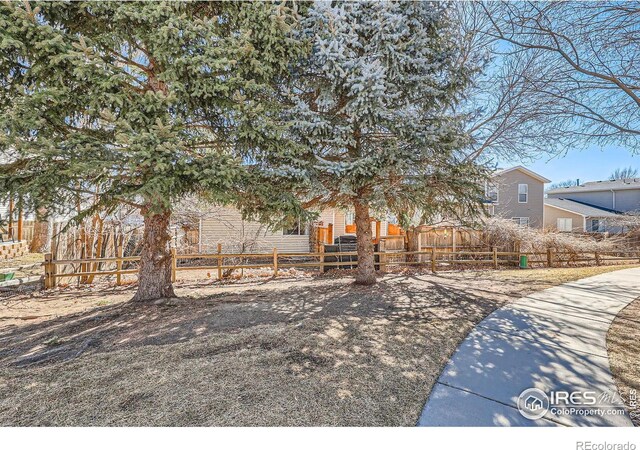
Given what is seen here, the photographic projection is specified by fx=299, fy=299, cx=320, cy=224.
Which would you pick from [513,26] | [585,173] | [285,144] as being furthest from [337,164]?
[585,173]

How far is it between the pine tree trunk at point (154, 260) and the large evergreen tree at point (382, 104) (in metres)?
2.44

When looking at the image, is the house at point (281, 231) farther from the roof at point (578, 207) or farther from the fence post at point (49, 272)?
the fence post at point (49, 272)

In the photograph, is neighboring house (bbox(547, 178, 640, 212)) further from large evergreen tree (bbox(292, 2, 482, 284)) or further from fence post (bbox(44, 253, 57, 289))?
fence post (bbox(44, 253, 57, 289))

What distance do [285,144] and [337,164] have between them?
825 mm

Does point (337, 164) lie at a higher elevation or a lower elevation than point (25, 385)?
higher

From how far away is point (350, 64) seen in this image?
427cm

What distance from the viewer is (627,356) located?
9.74 feet

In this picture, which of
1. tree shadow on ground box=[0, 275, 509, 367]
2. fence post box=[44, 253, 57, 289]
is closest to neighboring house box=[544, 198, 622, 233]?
tree shadow on ground box=[0, 275, 509, 367]

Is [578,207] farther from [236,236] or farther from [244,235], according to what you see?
[236,236]

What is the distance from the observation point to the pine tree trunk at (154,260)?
4.84 m

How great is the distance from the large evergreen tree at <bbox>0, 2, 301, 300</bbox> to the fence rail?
10.7ft

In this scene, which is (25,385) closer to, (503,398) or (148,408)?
(148,408)
